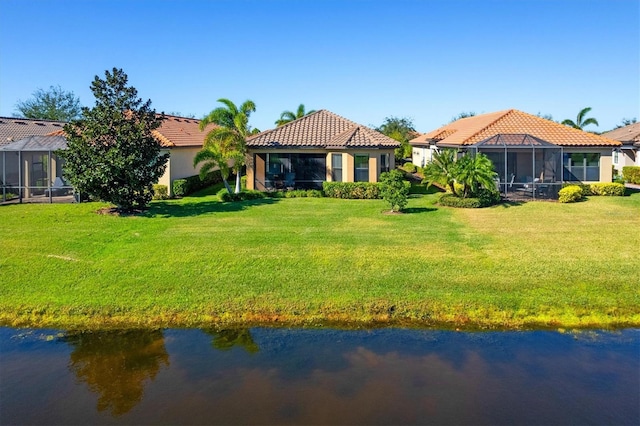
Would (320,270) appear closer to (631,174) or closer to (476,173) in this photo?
(476,173)

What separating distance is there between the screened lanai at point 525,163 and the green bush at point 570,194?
0.96m

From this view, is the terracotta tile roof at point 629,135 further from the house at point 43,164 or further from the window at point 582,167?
the house at point 43,164

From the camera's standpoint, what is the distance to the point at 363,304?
12664 mm

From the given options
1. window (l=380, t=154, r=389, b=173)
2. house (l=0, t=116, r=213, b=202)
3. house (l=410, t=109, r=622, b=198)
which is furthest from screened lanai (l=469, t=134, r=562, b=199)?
house (l=0, t=116, r=213, b=202)

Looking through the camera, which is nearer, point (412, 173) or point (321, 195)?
point (321, 195)

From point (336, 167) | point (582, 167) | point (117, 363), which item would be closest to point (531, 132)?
point (582, 167)

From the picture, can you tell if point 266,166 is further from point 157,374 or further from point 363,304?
point 157,374

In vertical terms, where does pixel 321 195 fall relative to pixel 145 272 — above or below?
above

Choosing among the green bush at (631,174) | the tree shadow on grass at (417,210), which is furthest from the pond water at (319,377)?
the green bush at (631,174)

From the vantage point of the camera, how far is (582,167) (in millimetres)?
29234

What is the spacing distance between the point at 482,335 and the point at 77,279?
33.2 feet

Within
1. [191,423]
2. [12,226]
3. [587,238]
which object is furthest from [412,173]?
[191,423]

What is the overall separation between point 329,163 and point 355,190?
257 centimetres

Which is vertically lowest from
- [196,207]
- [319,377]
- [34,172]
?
[319,377]
